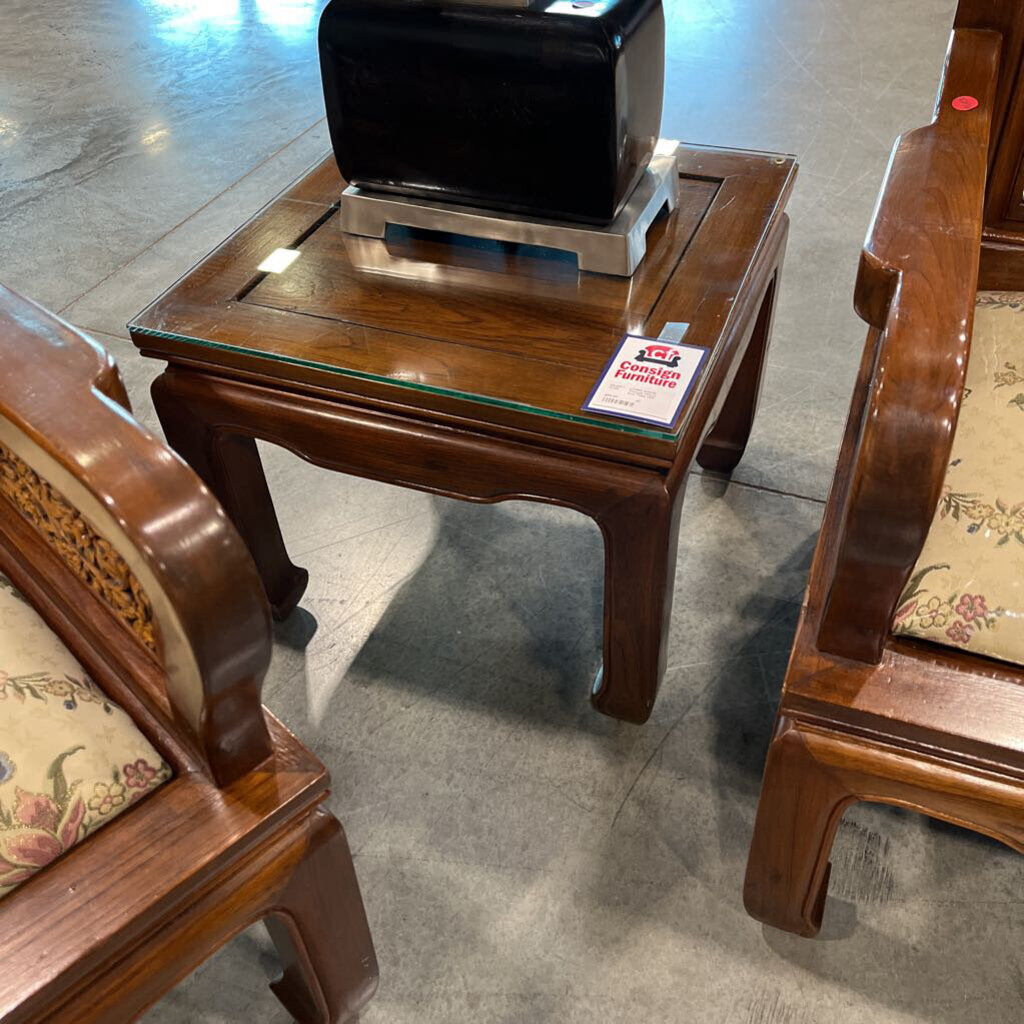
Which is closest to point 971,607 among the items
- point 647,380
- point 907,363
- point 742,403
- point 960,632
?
point 960,632

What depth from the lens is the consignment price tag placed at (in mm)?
920

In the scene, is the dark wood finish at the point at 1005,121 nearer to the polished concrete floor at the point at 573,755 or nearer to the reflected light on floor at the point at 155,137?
the polished concrete floor at the point at 573,755

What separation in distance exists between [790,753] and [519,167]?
627 mm

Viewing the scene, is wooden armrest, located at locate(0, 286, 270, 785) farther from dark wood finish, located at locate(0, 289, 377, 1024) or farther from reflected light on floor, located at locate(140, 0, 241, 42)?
reflected light on floor, located at locate(140, 0, 241, 42)

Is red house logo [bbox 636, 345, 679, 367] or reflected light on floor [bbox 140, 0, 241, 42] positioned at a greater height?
red house logo [bbox 636, 345, 679, 367]

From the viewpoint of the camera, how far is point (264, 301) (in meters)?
1.08

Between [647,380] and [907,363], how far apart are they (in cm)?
31

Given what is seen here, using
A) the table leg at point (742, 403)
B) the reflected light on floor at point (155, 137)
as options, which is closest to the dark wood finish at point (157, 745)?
the table leg at point (742, 403)

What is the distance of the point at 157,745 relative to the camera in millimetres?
754

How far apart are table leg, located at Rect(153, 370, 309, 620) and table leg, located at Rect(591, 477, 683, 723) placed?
38 centimetres

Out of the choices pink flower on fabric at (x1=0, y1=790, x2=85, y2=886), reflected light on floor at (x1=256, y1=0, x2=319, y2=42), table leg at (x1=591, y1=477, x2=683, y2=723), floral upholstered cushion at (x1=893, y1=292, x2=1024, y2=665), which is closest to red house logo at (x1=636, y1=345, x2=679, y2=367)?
table leg at (x1=591, y1=477, x2=683, y2=723)

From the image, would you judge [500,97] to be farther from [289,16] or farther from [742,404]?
[289,16]

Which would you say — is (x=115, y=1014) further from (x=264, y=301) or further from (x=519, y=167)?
(x=519, y=167)

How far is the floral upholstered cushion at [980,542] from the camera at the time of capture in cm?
78
